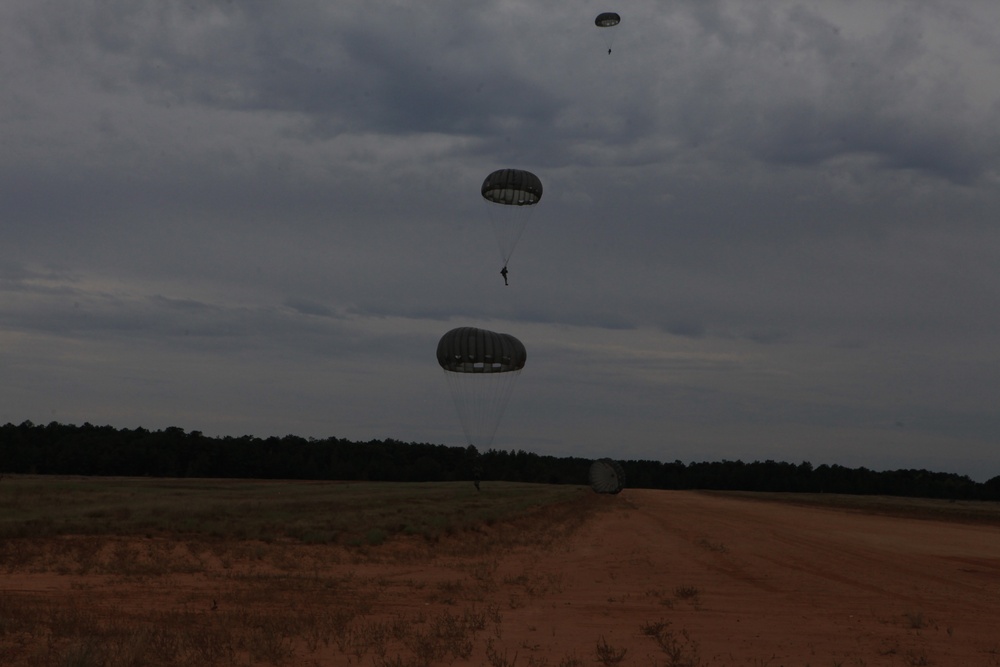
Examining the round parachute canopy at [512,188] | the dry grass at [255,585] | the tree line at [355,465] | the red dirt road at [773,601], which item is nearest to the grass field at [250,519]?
the dry grass at [255,585]

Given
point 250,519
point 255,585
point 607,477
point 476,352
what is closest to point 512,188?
point 476,352

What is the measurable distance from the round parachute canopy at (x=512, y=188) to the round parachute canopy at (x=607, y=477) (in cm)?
3511

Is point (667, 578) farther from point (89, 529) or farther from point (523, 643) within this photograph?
point (89, 529)

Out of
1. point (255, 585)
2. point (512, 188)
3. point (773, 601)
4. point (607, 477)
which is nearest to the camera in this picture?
point (773, 601)

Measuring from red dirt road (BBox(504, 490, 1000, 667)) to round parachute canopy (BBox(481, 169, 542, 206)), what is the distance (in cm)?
1738

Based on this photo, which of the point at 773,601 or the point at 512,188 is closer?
the point at 773,601

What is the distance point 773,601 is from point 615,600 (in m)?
2.91

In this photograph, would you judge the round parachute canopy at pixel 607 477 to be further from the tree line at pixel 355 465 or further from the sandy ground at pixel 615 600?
the sandy ground at pixel 615 600

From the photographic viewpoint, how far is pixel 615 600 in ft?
53.0

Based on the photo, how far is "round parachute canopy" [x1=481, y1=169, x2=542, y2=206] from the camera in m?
40.6

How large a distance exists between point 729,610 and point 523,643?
4694 mm

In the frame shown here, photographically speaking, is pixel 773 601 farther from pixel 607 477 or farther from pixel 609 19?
pixel 607 477

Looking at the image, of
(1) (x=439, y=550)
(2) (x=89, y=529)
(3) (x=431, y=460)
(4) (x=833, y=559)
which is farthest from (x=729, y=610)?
(3) (x=431, y=460)

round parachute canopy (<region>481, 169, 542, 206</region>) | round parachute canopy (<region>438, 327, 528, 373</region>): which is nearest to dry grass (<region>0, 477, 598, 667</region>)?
round parachute canopy (<region>438, 327, 528, 373</region>)
